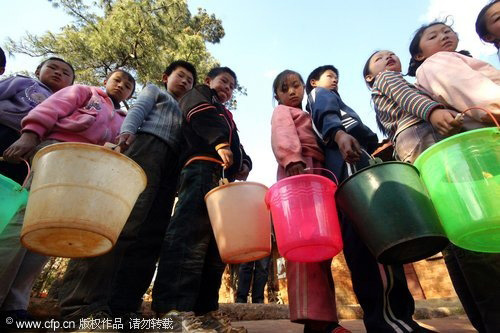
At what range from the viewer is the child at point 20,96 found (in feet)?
7.56

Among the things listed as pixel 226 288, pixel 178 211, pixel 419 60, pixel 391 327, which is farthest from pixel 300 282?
pixel 226 288

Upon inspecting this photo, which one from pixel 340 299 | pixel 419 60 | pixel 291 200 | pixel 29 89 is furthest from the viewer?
pixel 340 299

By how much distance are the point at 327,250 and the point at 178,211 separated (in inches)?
36.2

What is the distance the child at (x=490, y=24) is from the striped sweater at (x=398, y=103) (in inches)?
27.5

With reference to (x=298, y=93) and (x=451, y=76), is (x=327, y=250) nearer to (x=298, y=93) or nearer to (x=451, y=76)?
(x=451, y=76)

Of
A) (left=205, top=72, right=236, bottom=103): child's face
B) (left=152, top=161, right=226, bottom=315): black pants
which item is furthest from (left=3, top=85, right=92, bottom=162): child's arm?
(left=205, top=72, right=236, bottom=103): child's face

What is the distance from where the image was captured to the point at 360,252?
1905 millimetres

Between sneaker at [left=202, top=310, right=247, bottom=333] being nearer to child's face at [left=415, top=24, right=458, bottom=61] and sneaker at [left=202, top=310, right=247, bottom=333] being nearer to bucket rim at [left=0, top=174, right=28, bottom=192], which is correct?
bucket rim at [left=0, top=174, right=28, bottom=192]

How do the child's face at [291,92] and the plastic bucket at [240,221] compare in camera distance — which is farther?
the child's face at [291,92]

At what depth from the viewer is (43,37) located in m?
8.50

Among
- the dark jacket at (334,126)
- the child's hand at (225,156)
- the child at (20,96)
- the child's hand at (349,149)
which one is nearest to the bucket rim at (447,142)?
the child's hand at (349,149)

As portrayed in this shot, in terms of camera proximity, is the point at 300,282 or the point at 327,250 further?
the point at 300,282

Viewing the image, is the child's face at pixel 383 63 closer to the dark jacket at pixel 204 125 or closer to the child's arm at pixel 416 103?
the child's arm at pixel 416 103

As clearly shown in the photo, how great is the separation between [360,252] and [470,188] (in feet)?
2.34
